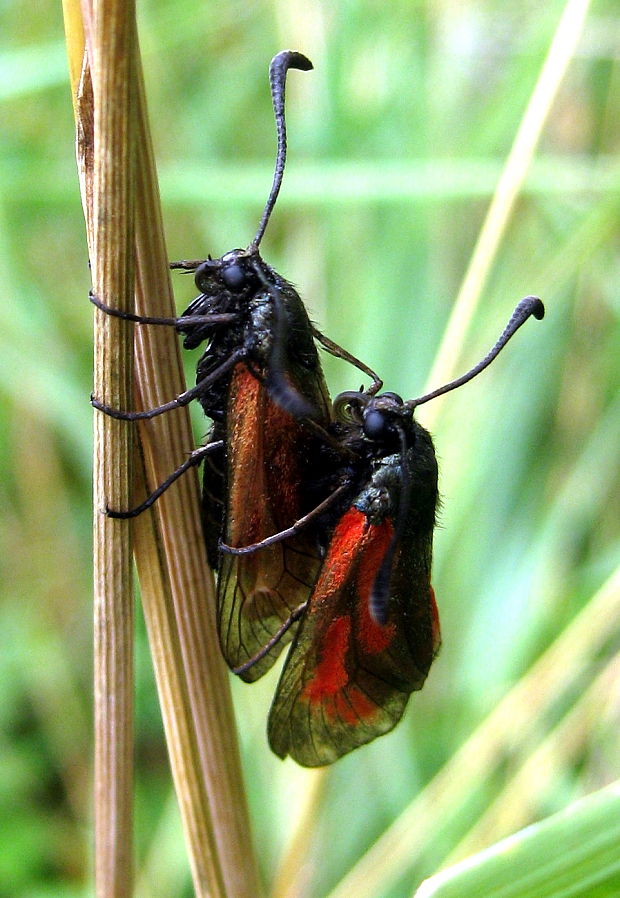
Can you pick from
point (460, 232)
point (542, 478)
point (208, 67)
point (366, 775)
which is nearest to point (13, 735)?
point (366, 775)

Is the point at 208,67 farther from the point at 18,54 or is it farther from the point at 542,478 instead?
the point at 542,478

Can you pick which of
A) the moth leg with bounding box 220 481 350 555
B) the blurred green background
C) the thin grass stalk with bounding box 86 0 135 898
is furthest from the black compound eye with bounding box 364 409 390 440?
the blurred green background

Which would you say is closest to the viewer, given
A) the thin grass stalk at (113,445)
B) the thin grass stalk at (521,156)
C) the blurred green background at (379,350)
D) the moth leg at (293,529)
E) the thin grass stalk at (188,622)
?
the thin grass stalk at (113,445)

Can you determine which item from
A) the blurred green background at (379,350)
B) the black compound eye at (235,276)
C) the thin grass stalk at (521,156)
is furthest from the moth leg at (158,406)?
the blurred green background at (379,350)

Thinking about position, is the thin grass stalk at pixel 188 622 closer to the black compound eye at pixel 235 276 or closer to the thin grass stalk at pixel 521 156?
the black compound eye at pixel 235 276

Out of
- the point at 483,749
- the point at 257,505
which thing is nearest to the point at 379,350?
the point at 483,749

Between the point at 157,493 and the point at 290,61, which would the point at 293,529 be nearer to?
the point at 157,493
